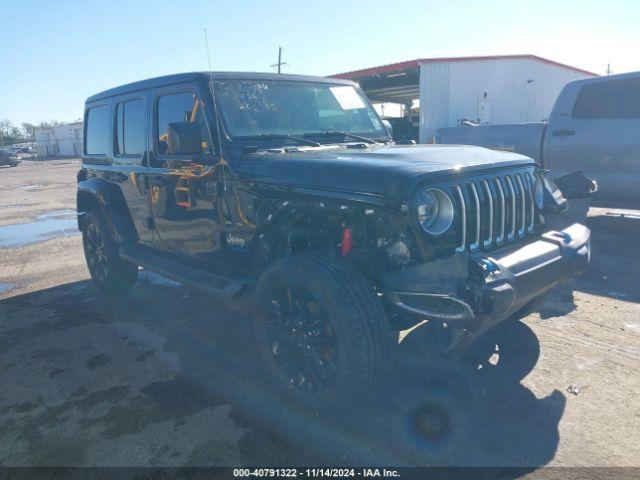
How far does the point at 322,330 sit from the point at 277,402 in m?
0.65

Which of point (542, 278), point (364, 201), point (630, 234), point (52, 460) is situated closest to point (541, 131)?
point (630, 234)

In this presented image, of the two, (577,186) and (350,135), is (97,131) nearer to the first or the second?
(350,135)

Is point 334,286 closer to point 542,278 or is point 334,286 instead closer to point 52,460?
point 542,278

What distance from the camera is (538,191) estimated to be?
3.46 metres

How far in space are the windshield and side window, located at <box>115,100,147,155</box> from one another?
3.65 ft

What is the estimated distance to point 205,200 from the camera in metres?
3.73

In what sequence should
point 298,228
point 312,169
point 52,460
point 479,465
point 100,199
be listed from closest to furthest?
point 479,465 → point 52,460 → point 312,169 → point 298,228 → point 100,199

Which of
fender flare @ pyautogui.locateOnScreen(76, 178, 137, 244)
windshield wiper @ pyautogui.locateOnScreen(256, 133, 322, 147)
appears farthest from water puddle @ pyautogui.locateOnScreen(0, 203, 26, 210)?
windshield wiper @ pyautogui.locateOnScreen(256, 133, 322, 147)

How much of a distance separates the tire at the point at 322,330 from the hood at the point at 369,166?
45 centimetres

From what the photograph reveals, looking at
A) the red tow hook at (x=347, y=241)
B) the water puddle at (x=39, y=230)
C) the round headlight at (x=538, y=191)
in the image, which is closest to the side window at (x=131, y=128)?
the red tow hook at (x=347, y=241)

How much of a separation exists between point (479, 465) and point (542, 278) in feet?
3.51

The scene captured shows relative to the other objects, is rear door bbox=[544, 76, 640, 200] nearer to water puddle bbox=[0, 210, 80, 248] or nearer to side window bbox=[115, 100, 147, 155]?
side window bbox=[115, 100, 147, 155]

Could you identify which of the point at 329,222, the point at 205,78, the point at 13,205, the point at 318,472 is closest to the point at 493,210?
the point at 329,222

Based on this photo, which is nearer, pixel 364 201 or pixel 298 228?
pixel 364 201
